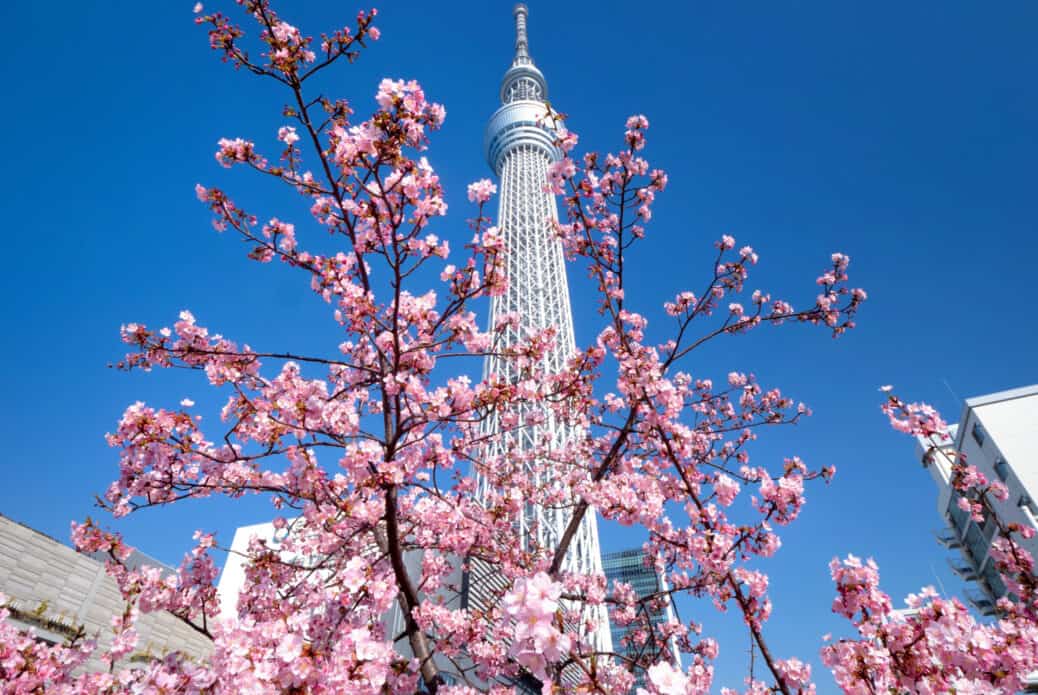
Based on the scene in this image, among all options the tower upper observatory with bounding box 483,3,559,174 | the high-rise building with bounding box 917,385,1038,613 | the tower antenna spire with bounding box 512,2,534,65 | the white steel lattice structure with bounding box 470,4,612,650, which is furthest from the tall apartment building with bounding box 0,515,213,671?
the tower antenna spire with bounding box 512,2,534,65

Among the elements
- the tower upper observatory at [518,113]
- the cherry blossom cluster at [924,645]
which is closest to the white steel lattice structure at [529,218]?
the tower upper observatory at [518,113]

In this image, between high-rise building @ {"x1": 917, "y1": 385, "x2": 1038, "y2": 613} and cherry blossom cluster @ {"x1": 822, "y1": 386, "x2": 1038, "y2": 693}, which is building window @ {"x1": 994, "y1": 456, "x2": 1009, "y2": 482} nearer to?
high-rise building @ {"x1": 917, "y1": 385, "x2": 1038, "y2": 613}

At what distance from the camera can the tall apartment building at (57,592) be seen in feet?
22.4

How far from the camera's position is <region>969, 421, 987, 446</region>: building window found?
20.9 m

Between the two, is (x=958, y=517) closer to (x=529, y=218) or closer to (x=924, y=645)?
(x=924, y=645)

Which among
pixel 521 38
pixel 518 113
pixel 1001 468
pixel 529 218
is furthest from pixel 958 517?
pixel 521 38

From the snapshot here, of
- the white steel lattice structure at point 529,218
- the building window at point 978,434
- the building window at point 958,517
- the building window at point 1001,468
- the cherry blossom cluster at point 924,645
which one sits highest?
the white steel lattice structure at point 529,218

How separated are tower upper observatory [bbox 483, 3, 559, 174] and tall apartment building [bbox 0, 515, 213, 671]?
4102 centimetres

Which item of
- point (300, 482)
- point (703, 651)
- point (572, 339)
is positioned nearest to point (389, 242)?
point (300, 482)

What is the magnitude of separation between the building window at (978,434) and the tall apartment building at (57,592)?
27380mm

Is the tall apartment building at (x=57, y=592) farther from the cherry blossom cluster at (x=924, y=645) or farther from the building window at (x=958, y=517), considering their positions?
the building window at (x=958, y=517)

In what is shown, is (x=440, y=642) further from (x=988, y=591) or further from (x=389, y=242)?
(x=988, y=591)

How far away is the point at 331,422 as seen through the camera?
3295mm

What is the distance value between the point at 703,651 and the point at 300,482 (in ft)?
15.5
